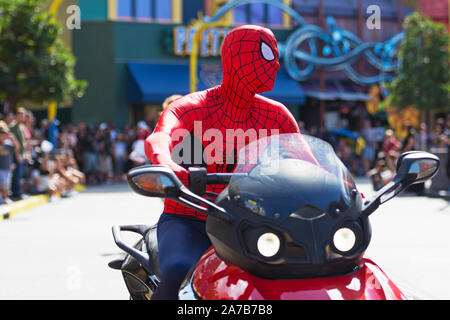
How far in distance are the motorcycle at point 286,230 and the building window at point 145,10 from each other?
2411 centimetres

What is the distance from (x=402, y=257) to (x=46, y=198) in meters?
9.02

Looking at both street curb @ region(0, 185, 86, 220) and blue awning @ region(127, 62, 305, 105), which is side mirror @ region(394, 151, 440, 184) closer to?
street curb @ region(0, 185, 86, 220)

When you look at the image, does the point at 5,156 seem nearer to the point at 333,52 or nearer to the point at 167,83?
the point at 167,83

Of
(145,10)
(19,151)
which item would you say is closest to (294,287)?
(19,151)

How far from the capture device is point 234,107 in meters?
2.75

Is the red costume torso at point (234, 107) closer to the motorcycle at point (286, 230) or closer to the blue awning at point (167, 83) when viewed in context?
the motorcycle at point (286, 230)

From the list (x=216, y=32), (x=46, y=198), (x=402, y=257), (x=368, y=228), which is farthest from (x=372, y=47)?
(x=368, y=228)

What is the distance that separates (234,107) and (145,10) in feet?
77.9

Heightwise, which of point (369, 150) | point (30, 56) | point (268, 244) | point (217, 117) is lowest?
point (369, 150)

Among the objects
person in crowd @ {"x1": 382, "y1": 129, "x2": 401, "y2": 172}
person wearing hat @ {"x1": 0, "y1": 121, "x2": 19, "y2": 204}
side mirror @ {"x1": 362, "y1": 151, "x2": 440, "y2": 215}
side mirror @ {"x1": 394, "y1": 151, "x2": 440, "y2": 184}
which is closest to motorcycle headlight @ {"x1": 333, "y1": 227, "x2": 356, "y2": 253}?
side mirror @ {"x1": 362, "y1": 151, "x2": 440, "y2": 215}

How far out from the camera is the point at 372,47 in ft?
95.1

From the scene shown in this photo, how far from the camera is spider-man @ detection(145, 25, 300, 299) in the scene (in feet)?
7.70

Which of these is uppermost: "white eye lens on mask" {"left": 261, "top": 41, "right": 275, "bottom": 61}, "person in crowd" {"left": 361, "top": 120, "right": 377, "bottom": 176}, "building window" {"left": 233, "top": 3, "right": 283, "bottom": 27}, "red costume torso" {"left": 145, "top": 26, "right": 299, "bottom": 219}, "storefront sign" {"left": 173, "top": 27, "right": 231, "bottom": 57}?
"building window" {"left": 233, "top": 3, "right": 283, "bottom": 27}

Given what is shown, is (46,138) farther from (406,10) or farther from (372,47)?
(406,10)
